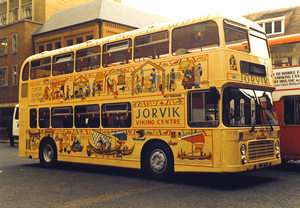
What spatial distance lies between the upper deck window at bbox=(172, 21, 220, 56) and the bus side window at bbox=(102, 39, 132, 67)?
1731mm

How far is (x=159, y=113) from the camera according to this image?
36.1ft

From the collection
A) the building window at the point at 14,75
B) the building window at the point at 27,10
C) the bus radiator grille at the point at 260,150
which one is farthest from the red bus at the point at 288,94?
the building window at the point at 27,10

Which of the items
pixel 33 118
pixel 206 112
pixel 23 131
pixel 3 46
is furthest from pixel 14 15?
pixel 206 112

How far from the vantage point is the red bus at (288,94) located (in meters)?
12.5

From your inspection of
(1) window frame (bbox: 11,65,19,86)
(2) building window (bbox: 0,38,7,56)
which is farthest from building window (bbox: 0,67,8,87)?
(2) building window (bbox: 0,38,7,56)

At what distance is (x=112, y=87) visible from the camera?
12344mm

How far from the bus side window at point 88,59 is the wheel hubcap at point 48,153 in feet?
10.0

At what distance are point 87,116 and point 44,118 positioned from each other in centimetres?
245

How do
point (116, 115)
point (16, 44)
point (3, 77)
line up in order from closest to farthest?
point (116, 115)
point (16, 44)
point (3, 77)

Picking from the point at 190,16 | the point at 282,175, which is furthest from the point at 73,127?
the point at 282,175

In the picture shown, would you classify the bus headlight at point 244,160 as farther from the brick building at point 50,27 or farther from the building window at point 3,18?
the building window at point 3,18

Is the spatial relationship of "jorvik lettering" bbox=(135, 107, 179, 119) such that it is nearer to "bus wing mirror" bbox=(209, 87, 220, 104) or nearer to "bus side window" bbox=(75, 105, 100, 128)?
"bus wing mirror" bbox=(209, 87, 220, 104)

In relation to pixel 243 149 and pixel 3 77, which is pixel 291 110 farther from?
pixel 3 77

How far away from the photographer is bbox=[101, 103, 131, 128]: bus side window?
1192 centimetres
